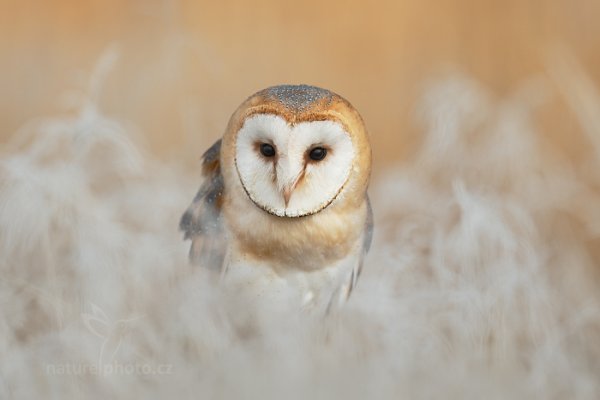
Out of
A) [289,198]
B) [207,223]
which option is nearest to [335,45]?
[207,223]

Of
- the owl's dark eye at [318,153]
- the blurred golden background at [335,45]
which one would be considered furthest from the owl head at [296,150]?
the blurred golden background at [335,45]

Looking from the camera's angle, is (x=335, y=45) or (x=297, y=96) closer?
(x=297, y=96)

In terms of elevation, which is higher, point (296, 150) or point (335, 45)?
point (335, 45)

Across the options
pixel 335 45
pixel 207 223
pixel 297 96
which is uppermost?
pixel 335 45

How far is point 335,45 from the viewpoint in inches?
107

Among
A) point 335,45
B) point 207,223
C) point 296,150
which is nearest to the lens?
point 296,150

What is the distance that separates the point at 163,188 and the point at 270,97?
305mm

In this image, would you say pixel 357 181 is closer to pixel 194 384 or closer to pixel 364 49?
pixel 194 384

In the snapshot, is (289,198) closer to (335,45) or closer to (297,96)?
(297,96)

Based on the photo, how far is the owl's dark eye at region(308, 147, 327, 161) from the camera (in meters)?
1.52

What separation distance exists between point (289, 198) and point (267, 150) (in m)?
0.10

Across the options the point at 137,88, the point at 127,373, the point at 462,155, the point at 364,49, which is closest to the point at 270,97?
the point at 462,155

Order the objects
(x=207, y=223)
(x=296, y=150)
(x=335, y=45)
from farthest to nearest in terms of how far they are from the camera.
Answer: (x=335, y=45) < (x=207, y=223) < (x=296, y=150)

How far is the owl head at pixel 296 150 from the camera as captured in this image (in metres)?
1.47
